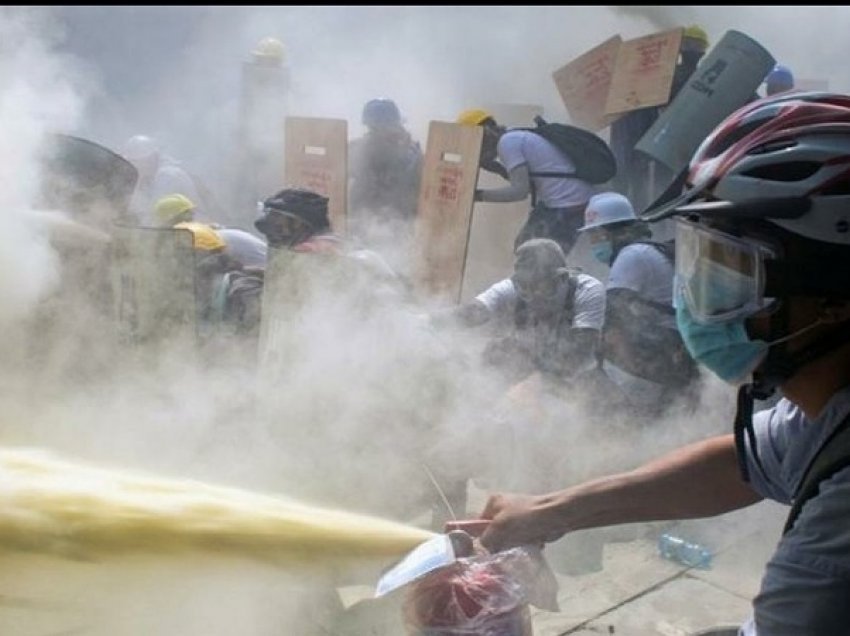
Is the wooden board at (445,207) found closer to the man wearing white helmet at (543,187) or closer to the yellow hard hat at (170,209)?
the man wearing white helmet at (543,187)

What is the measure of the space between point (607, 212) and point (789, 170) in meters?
3.49

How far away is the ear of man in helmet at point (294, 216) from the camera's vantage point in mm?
4910

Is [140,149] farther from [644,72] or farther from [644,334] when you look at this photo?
[644,334]

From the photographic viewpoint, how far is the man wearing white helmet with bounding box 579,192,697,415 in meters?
4.12

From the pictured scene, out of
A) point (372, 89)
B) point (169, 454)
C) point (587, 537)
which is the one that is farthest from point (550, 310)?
point (372, 89)

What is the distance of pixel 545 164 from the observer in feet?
19.6

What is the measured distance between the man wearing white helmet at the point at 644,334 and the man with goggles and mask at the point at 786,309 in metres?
2.46

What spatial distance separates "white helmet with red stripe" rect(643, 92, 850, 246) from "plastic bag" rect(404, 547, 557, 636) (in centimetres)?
94

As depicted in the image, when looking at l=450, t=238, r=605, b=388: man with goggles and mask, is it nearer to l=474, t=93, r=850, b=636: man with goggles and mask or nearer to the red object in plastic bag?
the red object in plastic bag

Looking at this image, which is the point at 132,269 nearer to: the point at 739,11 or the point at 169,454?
the point at 169,454

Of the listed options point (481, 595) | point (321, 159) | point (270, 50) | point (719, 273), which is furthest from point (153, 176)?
point (719, 273)

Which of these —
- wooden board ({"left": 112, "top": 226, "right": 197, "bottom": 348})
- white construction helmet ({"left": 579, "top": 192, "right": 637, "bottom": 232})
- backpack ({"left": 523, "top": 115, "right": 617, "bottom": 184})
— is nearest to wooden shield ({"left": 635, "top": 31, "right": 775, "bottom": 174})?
backpack ({"left": 523, "top": 115, "right": 617, "bottom": 184})

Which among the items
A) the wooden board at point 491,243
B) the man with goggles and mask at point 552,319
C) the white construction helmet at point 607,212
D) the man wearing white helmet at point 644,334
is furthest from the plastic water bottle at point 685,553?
the wooden board at point 491,243

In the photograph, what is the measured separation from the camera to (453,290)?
18.8 feet
